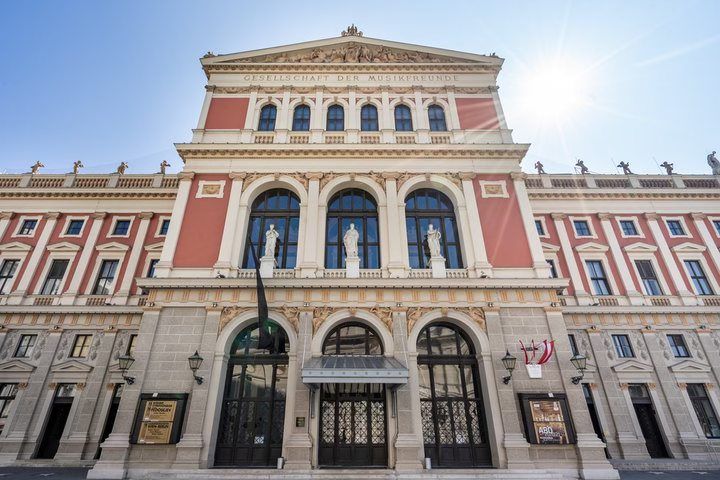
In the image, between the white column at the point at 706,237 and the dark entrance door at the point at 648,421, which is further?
the white column at the point at 706,237

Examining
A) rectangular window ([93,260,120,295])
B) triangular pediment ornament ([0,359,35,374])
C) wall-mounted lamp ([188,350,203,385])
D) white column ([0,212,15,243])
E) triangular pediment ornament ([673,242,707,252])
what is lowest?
wall-mounted lamp ([188,350,203,385])

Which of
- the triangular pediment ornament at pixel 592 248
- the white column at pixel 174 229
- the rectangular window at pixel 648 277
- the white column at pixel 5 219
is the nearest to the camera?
the white column at pixel 174 229

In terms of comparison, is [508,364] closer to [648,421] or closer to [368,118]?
[648,421]

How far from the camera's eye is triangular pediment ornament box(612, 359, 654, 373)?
67.2ft

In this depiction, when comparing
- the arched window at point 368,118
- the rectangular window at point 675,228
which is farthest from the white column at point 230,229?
the rectangular window at point 675,228

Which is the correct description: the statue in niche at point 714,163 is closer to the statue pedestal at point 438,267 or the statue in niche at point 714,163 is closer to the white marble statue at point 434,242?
the white marble statue at point 434,242

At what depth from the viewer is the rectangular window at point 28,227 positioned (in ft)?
79.3

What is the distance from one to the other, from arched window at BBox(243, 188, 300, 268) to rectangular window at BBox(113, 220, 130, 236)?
11.5 metres

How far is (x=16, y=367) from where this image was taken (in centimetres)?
2028

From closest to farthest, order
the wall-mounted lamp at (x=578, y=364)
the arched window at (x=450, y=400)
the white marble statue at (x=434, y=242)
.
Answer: the wall-mounted lamp at (x=578, y=364) < the arched window at (x=450, y=400) < the white marble statue at (x=434, y=242)

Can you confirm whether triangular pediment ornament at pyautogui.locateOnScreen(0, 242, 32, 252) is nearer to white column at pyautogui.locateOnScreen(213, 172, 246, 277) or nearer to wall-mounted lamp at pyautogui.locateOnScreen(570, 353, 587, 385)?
white column at pyautogui.locateOnScreen(213, 172, 246, 277)

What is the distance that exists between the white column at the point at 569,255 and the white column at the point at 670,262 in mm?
5478

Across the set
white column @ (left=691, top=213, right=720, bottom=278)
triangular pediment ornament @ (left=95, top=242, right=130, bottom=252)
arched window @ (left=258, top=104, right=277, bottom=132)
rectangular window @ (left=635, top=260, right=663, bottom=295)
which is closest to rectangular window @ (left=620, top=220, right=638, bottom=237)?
rectangular window @ (left=635, top=260, right=663, bottom=295)

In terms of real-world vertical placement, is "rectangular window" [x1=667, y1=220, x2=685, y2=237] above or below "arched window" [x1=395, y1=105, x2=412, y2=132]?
below
